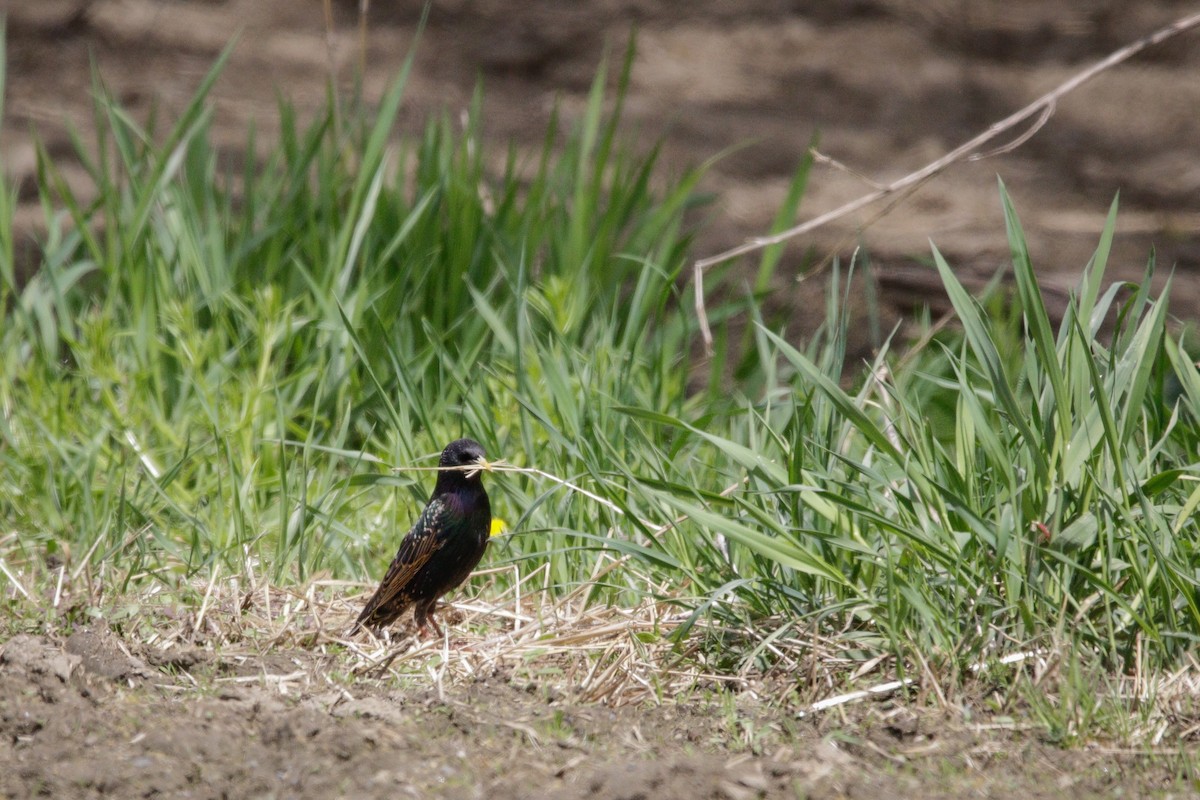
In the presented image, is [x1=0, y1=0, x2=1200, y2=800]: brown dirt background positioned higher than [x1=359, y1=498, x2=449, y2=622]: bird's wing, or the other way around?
[x1=0, y1=0, x2=1200, y2=800]: brown dirt background

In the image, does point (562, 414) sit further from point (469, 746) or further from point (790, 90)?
point (790, 90)

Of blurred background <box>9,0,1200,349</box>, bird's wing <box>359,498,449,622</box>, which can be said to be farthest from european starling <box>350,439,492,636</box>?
blurred background <box>9,0,1200,349</box>

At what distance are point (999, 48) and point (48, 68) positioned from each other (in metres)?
3.52

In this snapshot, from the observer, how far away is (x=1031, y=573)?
2.18 meters

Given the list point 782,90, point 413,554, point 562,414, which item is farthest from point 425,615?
point 782,90

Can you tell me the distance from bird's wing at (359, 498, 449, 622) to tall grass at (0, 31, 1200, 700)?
23 centimetres

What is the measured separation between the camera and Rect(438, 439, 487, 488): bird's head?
→ 2574mm

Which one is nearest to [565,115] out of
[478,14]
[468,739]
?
[478,14]

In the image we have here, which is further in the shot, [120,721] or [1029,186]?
[1029,186]

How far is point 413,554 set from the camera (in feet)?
8.25

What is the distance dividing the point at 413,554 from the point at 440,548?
0.06 m

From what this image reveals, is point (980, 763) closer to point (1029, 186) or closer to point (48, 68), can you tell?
point (1029, 186)

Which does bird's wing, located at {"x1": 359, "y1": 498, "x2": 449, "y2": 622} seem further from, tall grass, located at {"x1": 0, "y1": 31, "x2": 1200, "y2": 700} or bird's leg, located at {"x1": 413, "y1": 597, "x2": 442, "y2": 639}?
tall grass, located at {"x1": 0, "y1": 31, "x2": 1200, "y2": 700}

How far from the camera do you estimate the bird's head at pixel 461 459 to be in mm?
2574
